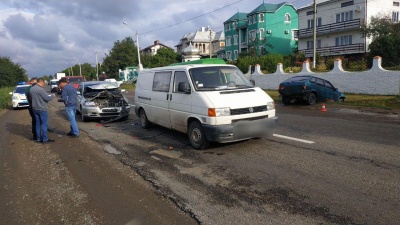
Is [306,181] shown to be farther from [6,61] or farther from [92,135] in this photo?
[6,61]

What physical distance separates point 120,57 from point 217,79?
70.4m

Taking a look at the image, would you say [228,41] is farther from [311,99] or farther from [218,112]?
[218,112]

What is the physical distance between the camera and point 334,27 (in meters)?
41.1

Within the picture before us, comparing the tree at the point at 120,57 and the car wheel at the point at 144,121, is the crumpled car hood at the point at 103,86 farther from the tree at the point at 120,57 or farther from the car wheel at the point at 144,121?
the tree at the point at 120,57

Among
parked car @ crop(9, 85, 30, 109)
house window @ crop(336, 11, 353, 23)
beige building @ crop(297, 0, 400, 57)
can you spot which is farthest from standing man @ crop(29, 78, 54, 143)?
house window @ crop(336, 11, 353, 23)

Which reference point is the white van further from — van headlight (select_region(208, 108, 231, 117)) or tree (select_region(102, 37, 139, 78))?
tree (select_region(102, 37, 139, 78))

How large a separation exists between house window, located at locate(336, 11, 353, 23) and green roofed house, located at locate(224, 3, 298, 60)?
1189 cm

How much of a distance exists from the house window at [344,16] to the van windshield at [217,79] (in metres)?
38.0

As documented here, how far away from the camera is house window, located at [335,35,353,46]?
4020 centimetres

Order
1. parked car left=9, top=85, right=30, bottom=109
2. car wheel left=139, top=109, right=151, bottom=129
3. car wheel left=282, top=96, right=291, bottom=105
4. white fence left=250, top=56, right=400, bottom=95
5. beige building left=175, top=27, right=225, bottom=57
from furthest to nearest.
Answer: beige building left=175, top=27, right=225, bottom=57 → parked car left=9, top=85, right=30, bottom=109 → white fence left=250, top=56, right=400, bottom=95 → car wheel left=282, top=96, right=291, bottom=105 → car wheel left=139, top=109, right=151, bottom=129

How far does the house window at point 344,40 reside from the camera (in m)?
40.2

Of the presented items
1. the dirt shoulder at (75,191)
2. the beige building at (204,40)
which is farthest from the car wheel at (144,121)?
the beige building at (204,40)

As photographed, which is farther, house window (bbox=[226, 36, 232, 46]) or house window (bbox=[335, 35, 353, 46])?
house window (bbox=[226, 36, 232, 46])

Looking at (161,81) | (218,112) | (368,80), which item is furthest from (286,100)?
(218,112)
